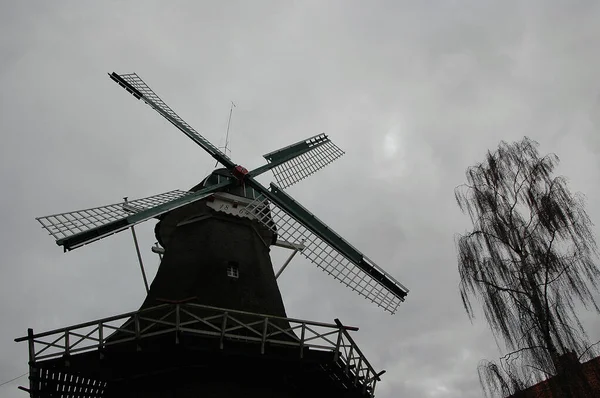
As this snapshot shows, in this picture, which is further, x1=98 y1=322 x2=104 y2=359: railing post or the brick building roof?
the brick building roof

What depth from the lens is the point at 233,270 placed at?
12.9 m

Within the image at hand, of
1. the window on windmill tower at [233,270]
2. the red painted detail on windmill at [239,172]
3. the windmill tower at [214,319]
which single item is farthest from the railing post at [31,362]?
the red painted detail on windmill at [239,172]

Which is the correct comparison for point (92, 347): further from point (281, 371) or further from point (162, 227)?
point (162, 227)

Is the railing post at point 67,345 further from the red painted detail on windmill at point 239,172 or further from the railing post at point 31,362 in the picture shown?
the red painted detail on windmill at point 239,172

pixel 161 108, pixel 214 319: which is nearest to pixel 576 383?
pixel 214 319

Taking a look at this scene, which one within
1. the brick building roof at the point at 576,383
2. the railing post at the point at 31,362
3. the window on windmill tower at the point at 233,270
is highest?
the window on windmill tower at the point at 233,270

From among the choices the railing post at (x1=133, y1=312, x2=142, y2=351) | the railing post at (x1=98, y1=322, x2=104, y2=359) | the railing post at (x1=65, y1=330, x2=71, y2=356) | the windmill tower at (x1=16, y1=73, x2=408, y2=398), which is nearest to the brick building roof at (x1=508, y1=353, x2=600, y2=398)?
the windmill tower at (x1=16, y1=73, x2=408, y2=398)

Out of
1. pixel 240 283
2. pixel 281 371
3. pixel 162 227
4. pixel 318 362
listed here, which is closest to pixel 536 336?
pixel 318 362

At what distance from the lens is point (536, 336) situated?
1179 centimetres

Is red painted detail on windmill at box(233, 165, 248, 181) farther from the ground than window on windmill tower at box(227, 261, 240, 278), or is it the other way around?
red painted detail on windmill at box(233, 165, 248, 181)

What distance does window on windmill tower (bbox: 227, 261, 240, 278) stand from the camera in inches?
499

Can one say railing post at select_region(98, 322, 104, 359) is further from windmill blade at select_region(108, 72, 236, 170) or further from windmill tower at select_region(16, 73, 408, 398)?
windmill blade at select_region(108, 72, 236, 170)

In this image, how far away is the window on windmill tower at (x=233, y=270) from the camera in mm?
12676

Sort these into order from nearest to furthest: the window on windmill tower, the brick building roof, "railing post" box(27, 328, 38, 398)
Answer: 1. "railing post" box(27, 328, 38, 398)
2. the brick building roof
3. the window on windmill tower
